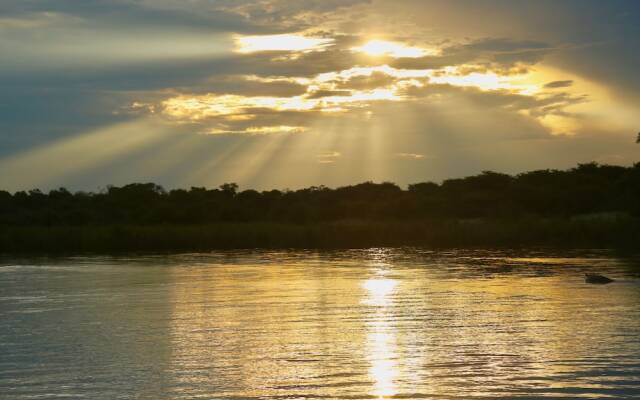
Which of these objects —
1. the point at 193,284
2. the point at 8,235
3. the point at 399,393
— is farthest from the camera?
the point at 8,235

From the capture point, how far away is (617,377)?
10.8 m

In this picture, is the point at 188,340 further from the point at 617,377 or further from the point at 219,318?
the point at 617,377

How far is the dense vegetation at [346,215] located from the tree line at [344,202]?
0.30 ft

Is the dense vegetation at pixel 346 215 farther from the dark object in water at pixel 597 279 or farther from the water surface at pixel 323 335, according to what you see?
the dark object in water at pixel 597 279

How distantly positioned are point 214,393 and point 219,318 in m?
6.37

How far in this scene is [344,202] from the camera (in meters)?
61.7

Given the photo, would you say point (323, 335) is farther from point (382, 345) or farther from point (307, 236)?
point (307, 236)

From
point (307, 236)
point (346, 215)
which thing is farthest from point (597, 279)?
point (346, 215)

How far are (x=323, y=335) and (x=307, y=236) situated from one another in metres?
27.7

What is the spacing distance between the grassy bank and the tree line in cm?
844

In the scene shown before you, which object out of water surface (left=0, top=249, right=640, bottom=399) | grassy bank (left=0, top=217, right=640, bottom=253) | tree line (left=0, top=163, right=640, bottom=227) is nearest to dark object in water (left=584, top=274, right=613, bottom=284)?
water surface (left=0, top=249, right=640, bottom=399)

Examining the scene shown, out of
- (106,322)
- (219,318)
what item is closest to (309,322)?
(219,318)

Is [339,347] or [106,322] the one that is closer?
[339,347]

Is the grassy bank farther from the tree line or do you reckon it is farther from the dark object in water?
the dark object in water
